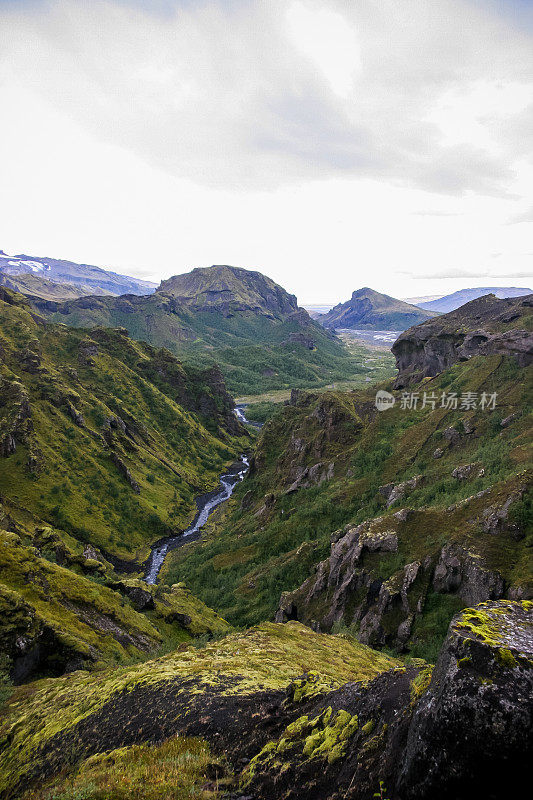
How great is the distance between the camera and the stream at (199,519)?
97.7 meters

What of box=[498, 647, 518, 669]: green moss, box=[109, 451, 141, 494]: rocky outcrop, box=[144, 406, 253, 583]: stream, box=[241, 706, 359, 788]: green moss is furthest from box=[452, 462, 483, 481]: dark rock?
box=[109, 451, 141, 494]: rocky outcrop

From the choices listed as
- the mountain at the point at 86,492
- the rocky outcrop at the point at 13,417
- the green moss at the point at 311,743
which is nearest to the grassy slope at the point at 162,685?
the green moss at the point at 311,743

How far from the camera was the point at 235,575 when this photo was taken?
238 feet

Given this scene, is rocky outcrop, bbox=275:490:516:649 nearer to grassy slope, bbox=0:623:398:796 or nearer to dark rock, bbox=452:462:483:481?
grassy slope, bbox=0:623:398:796

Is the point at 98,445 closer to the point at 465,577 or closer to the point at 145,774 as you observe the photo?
the point at 465,577

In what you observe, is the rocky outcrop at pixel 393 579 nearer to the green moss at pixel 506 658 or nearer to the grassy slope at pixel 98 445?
the green moss at pixel 506 658

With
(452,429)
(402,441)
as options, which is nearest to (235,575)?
(402,441)

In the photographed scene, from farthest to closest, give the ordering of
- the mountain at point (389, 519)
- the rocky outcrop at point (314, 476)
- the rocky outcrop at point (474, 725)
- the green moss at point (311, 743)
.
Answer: the rocky outcrop at point (314, 476), the mountain at point (389, 519), the green moss at point (311, 743), the rocky outcrop at point (474, 725)

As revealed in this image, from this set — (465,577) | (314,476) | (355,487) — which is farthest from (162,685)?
(314,476)

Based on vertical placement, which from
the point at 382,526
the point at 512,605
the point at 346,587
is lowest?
the point at 346,587

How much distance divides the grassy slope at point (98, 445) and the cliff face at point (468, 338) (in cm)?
8975

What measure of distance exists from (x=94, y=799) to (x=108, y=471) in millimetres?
123213

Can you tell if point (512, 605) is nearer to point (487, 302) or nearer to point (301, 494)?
point (301, 494)

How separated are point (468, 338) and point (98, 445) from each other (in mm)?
122527
